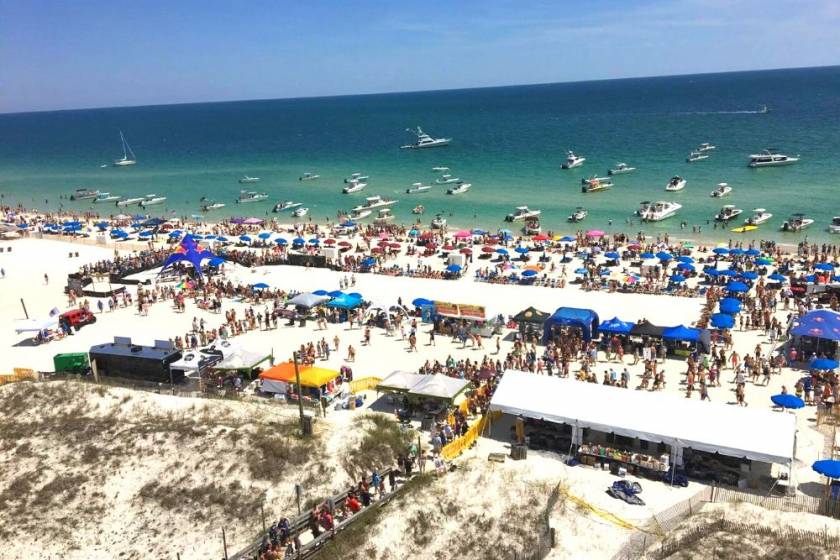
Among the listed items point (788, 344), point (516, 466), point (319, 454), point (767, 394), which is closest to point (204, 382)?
point (319, 454)

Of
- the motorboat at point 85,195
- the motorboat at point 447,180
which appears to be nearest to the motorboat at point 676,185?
the motorboat at point 447,180

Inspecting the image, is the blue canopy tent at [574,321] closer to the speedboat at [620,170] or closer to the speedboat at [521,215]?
the speedboat at [521,215]

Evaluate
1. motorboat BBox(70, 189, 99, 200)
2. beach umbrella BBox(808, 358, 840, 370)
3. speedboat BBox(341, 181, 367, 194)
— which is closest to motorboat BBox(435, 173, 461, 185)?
speedboat BBox(341, 181, 367, 194)

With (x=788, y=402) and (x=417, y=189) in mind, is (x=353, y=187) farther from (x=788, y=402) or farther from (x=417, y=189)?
(x=788, y=402)

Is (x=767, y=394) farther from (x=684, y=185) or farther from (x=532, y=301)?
(x=684, y=185)

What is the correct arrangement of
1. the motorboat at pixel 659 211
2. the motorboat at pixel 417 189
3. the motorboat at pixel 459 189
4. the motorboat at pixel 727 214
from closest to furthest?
1. the motorboat at pixel 727 214
2. the motorboat at pixel 659 211
3. the motorboat at pixel 459 189
4. the motorboat at pixel 417 189

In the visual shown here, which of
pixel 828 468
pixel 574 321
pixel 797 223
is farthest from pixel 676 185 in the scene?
pixel 828 468

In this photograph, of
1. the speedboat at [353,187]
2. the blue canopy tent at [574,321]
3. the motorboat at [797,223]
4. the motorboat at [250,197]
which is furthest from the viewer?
the speedboat at [353,187]
